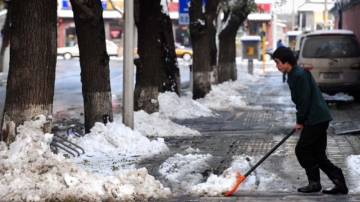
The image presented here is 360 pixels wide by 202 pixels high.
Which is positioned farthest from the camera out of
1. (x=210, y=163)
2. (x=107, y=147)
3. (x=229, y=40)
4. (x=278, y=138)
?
(x=229, y=40)

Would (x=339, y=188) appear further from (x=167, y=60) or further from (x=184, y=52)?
(x=184, y=52)

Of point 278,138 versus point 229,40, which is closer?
point 278,138

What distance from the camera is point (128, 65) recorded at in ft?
41.6

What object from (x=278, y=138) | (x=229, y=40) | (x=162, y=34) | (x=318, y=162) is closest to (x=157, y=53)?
(x=162, y=34)

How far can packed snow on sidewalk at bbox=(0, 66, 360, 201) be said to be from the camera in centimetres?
782

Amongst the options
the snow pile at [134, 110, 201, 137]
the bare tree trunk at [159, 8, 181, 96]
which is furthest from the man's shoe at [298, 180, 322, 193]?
the bare tree trunk at [159, 8, 181, 96]

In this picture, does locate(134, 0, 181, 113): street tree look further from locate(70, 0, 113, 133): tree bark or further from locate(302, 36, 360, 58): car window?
locate(302, 36, 360, 58): car window

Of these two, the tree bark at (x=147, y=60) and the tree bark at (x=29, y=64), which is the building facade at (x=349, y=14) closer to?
the tree bark at (x=147, y=60)

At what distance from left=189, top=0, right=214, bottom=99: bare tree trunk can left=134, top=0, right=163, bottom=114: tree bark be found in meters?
5.01

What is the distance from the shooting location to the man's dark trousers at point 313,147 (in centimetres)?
818

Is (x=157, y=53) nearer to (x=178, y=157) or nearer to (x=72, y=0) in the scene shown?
(x=72, y=0)

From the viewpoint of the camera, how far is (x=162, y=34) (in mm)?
19016

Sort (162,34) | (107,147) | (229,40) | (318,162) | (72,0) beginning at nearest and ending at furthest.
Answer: (318,162) < (107,147) < (72,0) < (162,34) < (229,40)

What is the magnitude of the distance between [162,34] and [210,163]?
877 centimetres
